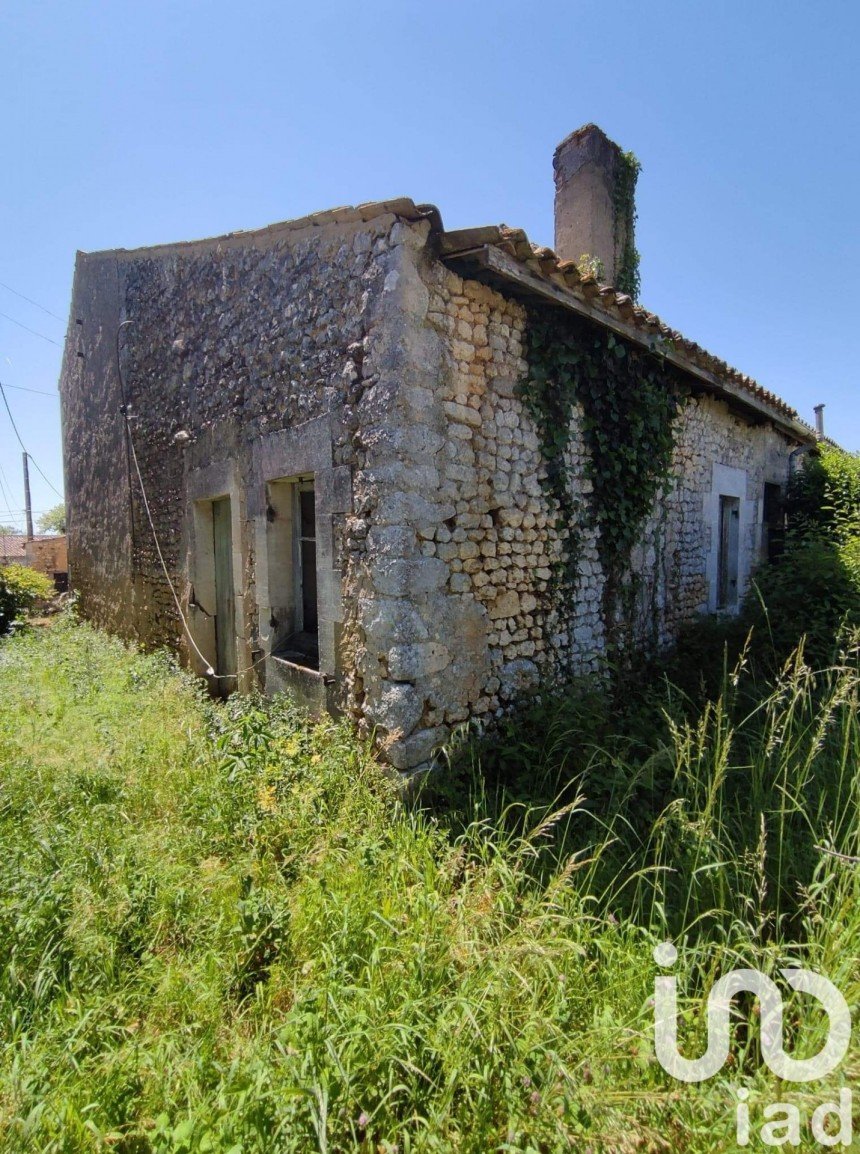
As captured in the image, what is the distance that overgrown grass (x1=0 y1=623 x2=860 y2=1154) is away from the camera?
1.65 metres

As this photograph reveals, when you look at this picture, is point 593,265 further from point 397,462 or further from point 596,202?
point 397,462

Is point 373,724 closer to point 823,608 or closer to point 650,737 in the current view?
point 650,737

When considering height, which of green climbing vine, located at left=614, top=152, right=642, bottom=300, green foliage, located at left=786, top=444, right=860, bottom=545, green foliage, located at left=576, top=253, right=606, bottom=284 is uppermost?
green climbing vine, located at left=614, top=152, right=642, bottom=300

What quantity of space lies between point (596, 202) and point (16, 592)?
1058 cm

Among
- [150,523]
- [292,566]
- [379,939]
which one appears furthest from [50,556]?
[379,939]

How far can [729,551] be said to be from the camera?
25.8ft

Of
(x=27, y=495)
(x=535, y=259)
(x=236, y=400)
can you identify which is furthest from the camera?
(x=27, y=495)

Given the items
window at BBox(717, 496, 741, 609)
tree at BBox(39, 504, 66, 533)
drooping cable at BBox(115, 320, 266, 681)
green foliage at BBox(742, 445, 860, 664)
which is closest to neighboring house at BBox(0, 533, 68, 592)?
drooping cable at BBox(115, 320, 266, 681)

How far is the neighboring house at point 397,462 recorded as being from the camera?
139 inches

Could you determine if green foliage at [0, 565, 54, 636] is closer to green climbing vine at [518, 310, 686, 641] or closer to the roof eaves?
green climbing vine at [518, 310, 686, 641]

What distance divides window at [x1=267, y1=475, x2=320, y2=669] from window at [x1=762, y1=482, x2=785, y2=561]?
711cm

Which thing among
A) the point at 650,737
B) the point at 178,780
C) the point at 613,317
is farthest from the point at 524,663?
the point at 613,317

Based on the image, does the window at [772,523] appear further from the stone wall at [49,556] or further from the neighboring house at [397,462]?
the stone wall at [49,556]

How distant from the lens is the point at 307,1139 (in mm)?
1592
